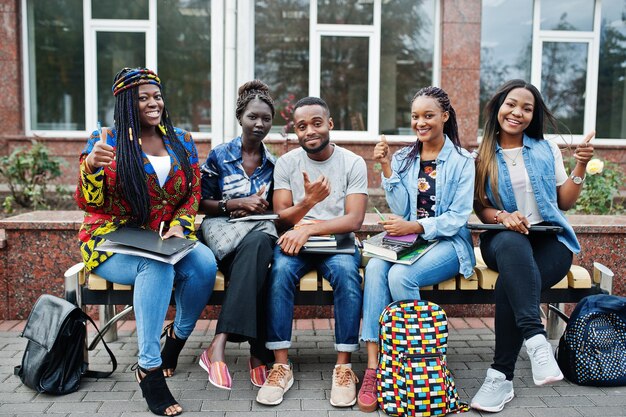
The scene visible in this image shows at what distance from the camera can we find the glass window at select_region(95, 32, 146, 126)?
9758 mm

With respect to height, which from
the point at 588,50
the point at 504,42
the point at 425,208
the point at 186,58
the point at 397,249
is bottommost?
the point at 397,249

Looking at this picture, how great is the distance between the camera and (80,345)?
350 cm

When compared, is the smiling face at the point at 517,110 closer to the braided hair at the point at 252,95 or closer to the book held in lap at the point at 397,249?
the book held in lap at the point at 397,249

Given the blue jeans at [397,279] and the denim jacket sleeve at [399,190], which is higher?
the denim jacket sleeve at [399,190]

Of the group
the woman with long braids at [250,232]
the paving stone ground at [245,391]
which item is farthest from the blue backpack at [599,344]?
the woman with long braids at [250,232]

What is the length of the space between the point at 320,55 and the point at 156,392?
7728 millimetres

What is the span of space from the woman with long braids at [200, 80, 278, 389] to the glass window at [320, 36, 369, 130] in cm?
611

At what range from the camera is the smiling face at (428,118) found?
3594mm

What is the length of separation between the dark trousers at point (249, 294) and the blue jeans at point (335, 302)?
8 centimetres

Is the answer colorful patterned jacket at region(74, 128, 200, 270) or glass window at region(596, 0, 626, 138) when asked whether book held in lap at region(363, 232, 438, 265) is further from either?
glass window at region(596, 0, 626, 138)

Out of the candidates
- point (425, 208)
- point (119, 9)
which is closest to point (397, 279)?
point (425, 208)

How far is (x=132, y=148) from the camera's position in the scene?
138 inches

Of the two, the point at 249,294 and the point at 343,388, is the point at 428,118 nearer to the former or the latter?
the point at 249,294

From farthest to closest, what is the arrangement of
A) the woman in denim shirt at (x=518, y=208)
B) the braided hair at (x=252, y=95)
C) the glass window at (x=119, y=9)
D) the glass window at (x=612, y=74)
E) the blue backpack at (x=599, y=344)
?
the glass window at (x=612, y=74)
the glass window at (x=119, y=9)
the braided hair at (x=252, y=95)
the blue backpack at (x=599, y=344)
the woman in denim shirt at (x=518, y=208)
